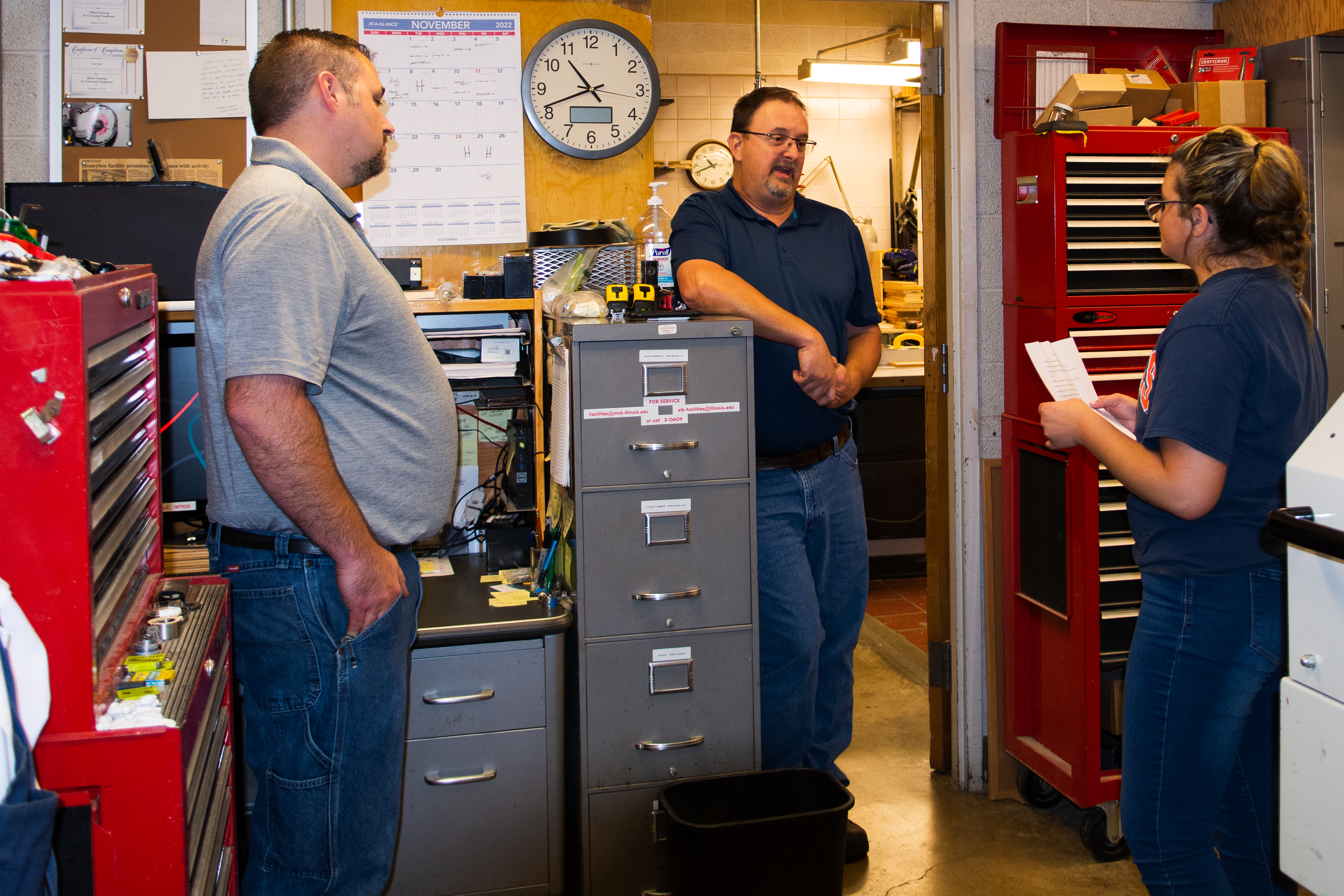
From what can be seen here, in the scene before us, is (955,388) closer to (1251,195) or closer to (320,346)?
(1251,195)

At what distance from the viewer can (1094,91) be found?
2.49 meters

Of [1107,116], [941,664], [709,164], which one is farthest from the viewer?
[709,164]

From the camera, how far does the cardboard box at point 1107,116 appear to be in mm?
2514

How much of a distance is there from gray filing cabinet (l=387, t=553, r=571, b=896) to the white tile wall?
472cm

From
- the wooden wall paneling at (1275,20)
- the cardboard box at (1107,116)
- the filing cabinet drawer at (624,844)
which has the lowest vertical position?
the filing cabinet drawer at (624,844)

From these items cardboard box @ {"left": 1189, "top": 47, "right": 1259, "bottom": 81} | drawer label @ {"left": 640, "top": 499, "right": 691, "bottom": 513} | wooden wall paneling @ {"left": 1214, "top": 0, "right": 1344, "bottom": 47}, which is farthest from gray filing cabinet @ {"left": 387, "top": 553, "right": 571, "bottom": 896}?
wooden wall paneling @ {"left": 1214, "top": 0, "right": 1344, "bottom": 47}

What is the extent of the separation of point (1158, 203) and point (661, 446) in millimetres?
976

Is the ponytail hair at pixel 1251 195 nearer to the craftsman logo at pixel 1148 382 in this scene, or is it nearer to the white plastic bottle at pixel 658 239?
the craftsman logo at pixel 1148 382

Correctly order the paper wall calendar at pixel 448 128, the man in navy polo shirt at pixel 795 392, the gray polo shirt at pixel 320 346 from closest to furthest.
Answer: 1. the gray polo shirt at pixel 320 346
2. the man in navy polo shirt at pixel 795 392
3. the paper wall calendar at pixel 448 128

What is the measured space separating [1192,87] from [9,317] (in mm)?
2650

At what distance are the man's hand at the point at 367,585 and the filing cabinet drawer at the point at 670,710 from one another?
1.90 feet

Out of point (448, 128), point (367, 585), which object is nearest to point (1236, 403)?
point (367, 585)

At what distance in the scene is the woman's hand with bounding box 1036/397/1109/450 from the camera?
1.70 metres

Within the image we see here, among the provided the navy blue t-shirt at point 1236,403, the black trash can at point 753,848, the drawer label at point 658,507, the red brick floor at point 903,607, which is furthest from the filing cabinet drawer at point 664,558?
the red brick floor at point 903,607
